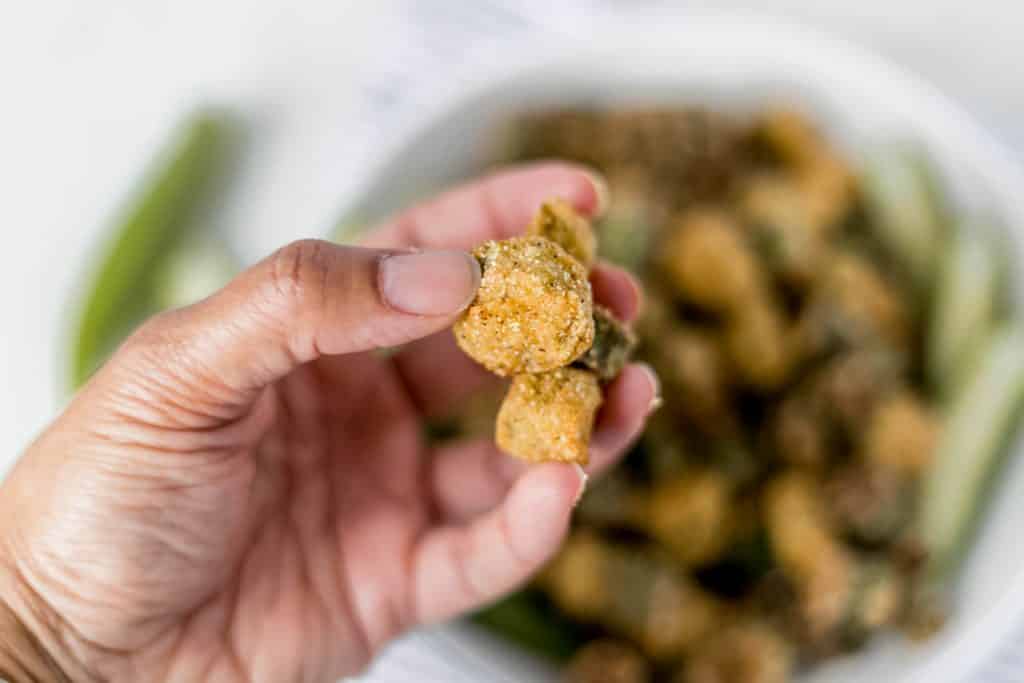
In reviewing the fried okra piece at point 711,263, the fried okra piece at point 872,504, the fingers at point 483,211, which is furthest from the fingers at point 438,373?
the fried okra piece at point 872,504

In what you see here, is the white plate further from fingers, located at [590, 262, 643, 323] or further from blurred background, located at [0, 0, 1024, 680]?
fingers, located at [590, 262, 643, 323]

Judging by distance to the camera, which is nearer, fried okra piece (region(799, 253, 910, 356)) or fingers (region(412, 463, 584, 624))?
fingers (region(412, 463, 584, 624))

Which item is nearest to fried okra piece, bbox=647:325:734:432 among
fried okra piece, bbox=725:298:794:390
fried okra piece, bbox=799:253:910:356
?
fried okra piece, bbox=725:298:794:390

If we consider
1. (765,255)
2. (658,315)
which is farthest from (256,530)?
(765,255)

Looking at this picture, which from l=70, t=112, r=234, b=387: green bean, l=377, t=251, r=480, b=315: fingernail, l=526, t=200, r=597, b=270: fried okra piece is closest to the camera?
l=377, t=251, r=480, b=315: fingernail

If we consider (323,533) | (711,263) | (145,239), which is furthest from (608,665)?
(145,239)

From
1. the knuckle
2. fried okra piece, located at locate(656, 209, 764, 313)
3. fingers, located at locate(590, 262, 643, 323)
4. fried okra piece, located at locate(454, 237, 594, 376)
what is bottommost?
the knuckle

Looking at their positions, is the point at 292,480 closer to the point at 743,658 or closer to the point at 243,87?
the point at 743,658
